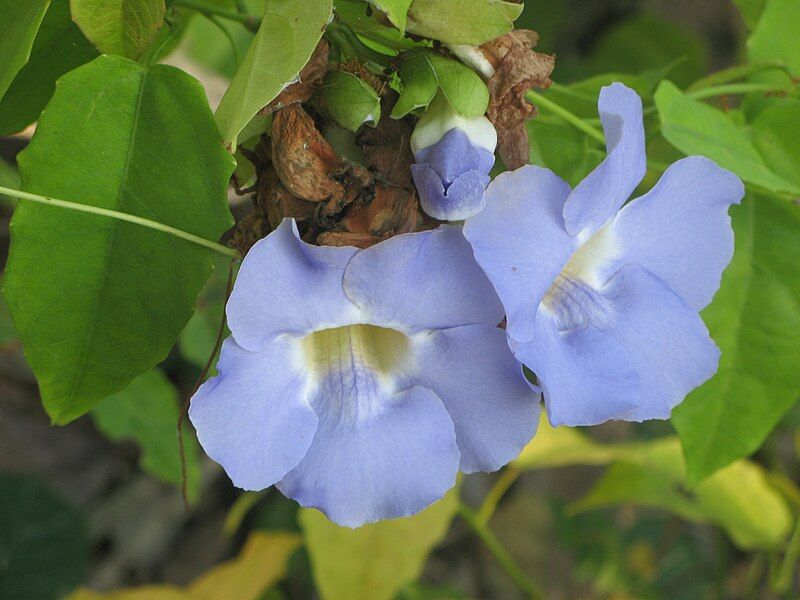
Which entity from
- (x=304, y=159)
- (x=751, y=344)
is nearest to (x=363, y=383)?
(x=304, y=159)

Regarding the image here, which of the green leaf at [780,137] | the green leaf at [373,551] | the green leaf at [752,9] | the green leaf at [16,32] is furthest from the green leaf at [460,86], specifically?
the green leaf at [373,551]

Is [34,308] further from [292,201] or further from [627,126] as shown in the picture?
[627,126]

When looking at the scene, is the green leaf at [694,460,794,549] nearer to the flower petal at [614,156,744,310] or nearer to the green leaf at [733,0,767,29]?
the green leaf at [733,0,767,29]

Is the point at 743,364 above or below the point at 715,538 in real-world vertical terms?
above

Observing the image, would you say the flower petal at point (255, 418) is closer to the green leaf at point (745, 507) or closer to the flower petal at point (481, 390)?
the flower petal at point (481, 390)

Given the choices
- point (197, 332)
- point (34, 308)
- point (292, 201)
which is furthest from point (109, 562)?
point (292, 201)
